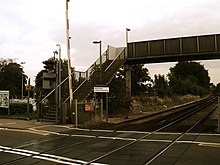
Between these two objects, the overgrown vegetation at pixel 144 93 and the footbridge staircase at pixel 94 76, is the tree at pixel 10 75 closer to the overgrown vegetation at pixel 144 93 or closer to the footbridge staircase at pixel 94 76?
the overgrown vegetation at pixel 144 93

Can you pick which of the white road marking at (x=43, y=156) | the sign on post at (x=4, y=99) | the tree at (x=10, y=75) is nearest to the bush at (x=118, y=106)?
the sign on post at (x=4, y=99)

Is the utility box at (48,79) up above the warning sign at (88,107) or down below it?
above

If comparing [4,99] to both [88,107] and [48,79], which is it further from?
[88,107]

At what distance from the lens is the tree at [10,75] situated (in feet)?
232

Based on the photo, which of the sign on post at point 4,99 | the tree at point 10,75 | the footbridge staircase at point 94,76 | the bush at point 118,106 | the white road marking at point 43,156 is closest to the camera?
the white road marking at point 43,156

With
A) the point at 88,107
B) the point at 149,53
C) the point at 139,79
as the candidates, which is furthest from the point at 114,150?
the point at 139,79

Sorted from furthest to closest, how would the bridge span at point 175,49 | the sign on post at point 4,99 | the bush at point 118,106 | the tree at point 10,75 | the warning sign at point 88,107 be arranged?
the tree at point 10,75 → the bridge span at point 175,49 → the bush at point 118,106 → the sign on post at point 4,99 → the warning sign at point 88,107

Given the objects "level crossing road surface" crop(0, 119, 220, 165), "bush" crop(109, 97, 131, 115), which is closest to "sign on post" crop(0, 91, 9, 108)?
"bush" crop(109, 97, 131, 115)

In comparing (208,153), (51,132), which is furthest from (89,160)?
(51,132)

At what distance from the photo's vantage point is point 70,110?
72.2 ft

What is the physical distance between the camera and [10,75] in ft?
236

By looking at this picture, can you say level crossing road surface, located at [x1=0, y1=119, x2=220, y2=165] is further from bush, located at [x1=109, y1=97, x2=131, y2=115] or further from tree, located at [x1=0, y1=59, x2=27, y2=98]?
tree, located at [x1=0, y1=59, x2=27, y2=98]

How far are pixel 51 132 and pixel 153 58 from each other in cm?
1952

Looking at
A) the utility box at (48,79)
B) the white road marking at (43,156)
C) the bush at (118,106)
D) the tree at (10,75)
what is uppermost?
the tree at (10,75)
